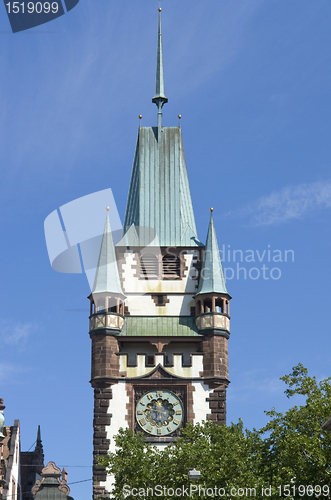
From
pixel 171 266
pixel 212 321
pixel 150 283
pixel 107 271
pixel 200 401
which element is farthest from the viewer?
pixel 171 266

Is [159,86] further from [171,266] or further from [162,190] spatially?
[171,266]

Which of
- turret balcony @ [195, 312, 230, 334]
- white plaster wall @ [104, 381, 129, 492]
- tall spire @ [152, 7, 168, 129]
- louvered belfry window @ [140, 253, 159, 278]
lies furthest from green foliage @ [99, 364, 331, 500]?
tall spire @ [152, 7, 168, 129]

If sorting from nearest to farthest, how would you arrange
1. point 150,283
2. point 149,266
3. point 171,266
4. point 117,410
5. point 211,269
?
point 117,410 < point 211,269 < point 150,283 < point 149,266 < point 171,266

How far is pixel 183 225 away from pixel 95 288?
8.10 metres

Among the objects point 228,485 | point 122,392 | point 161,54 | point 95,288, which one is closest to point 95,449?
point 122,392

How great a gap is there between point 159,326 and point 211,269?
16.4 feet

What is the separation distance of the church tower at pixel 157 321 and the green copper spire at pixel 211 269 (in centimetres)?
6

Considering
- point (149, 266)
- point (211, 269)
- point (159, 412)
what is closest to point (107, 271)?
point (149, 266)

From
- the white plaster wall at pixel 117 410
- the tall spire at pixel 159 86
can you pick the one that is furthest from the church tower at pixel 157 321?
the tall spire at pixel 159 86

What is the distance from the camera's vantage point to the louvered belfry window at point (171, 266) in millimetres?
75500

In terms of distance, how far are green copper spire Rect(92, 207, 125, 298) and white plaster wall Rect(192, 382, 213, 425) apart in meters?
7.40

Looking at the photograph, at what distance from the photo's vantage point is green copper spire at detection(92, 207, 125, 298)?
239ft

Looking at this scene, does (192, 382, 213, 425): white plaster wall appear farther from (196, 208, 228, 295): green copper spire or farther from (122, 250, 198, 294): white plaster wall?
(122, 250, 198, 294): white plaster wall

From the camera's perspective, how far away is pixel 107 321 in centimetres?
7188
